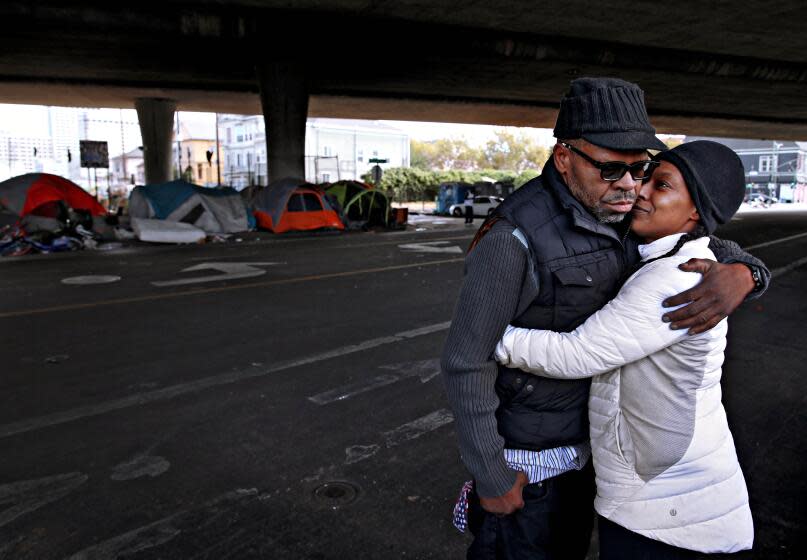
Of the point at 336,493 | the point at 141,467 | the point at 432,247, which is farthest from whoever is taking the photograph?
the point at 432,247

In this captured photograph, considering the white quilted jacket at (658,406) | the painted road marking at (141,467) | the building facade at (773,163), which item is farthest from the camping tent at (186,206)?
the building facade at (773,163)

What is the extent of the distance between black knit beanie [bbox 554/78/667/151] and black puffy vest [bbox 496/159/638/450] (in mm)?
187

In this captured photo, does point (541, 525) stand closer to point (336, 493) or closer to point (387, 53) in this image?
point (336, 493)

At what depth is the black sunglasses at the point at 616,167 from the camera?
2.00m

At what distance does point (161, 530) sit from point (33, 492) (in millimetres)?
1020

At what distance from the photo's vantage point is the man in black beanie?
1.96 metres

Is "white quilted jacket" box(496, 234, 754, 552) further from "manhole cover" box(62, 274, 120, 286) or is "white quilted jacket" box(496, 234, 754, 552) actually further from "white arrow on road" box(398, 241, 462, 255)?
"white arrow on road" box(398, 241, 462, 255)

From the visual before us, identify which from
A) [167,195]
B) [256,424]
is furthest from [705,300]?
[167,195]

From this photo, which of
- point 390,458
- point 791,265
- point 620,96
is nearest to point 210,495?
point 390,458

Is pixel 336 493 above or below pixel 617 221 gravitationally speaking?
below

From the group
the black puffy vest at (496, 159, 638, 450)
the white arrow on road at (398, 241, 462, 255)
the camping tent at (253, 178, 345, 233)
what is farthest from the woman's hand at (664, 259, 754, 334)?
the camping tent at (253, 178, 345, 233)

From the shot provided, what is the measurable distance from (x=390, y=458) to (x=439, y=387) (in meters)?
1.50

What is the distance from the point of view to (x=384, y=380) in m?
5.88

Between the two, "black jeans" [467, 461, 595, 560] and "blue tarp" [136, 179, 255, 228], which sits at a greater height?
"blue tarp" [136, 179, 255, 228]
